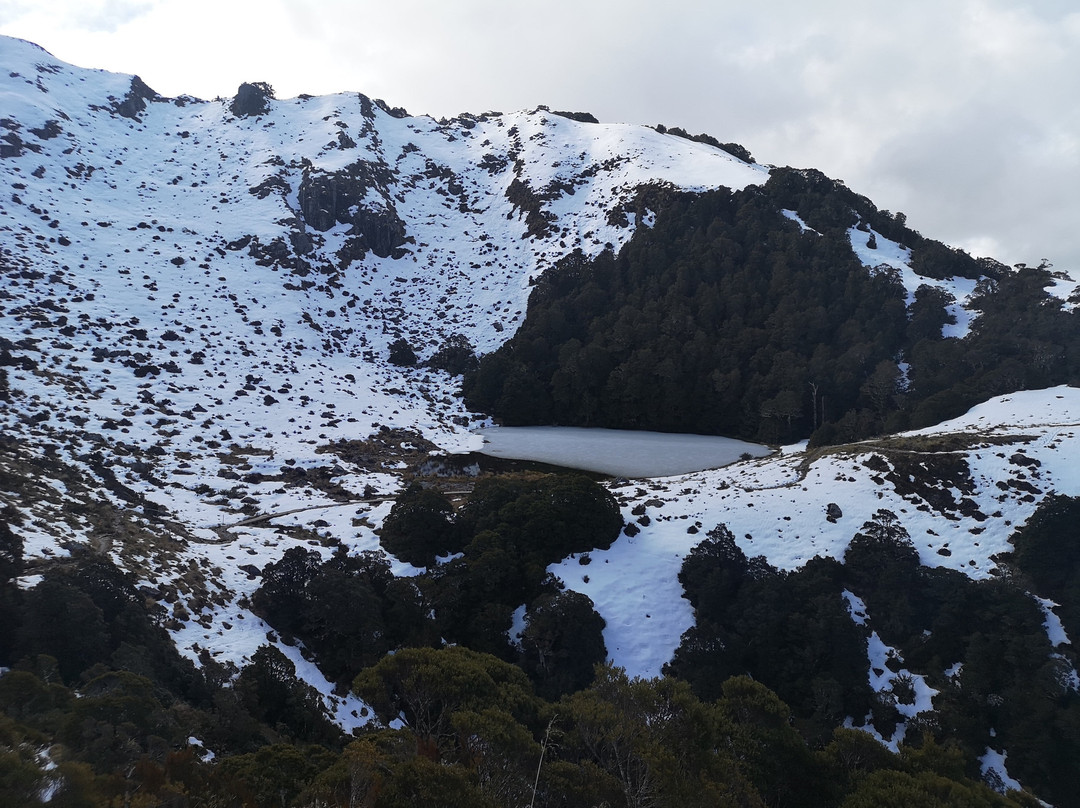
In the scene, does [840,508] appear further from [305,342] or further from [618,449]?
[305,342]

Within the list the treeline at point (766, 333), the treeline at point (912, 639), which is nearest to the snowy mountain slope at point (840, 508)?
the treeline at point (912, 639)

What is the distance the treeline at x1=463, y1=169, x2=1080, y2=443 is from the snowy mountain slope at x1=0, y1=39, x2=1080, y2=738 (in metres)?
4.92

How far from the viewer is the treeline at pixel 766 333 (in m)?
58.9

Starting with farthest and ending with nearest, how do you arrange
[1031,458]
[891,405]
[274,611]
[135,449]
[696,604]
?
[891,405]
[135,449]
[1031,458]
[696,604]
[274,611]

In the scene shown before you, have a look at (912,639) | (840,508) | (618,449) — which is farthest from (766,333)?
(912,639)

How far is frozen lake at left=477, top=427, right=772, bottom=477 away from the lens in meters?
59.2

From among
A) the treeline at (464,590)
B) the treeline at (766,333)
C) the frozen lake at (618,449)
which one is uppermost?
the treeline at (766,333)

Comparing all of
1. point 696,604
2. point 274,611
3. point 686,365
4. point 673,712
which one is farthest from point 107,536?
point 686,365

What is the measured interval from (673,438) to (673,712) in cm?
5744

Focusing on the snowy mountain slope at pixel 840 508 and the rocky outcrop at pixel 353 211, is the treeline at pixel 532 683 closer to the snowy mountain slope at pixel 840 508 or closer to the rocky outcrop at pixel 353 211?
the snowy mountain slope at pixel 840 508

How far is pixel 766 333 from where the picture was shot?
75.2 meters

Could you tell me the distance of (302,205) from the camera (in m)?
99.9

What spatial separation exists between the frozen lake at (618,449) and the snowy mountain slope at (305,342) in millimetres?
6078

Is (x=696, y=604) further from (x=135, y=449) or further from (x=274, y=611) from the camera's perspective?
(x=135, y=449)
